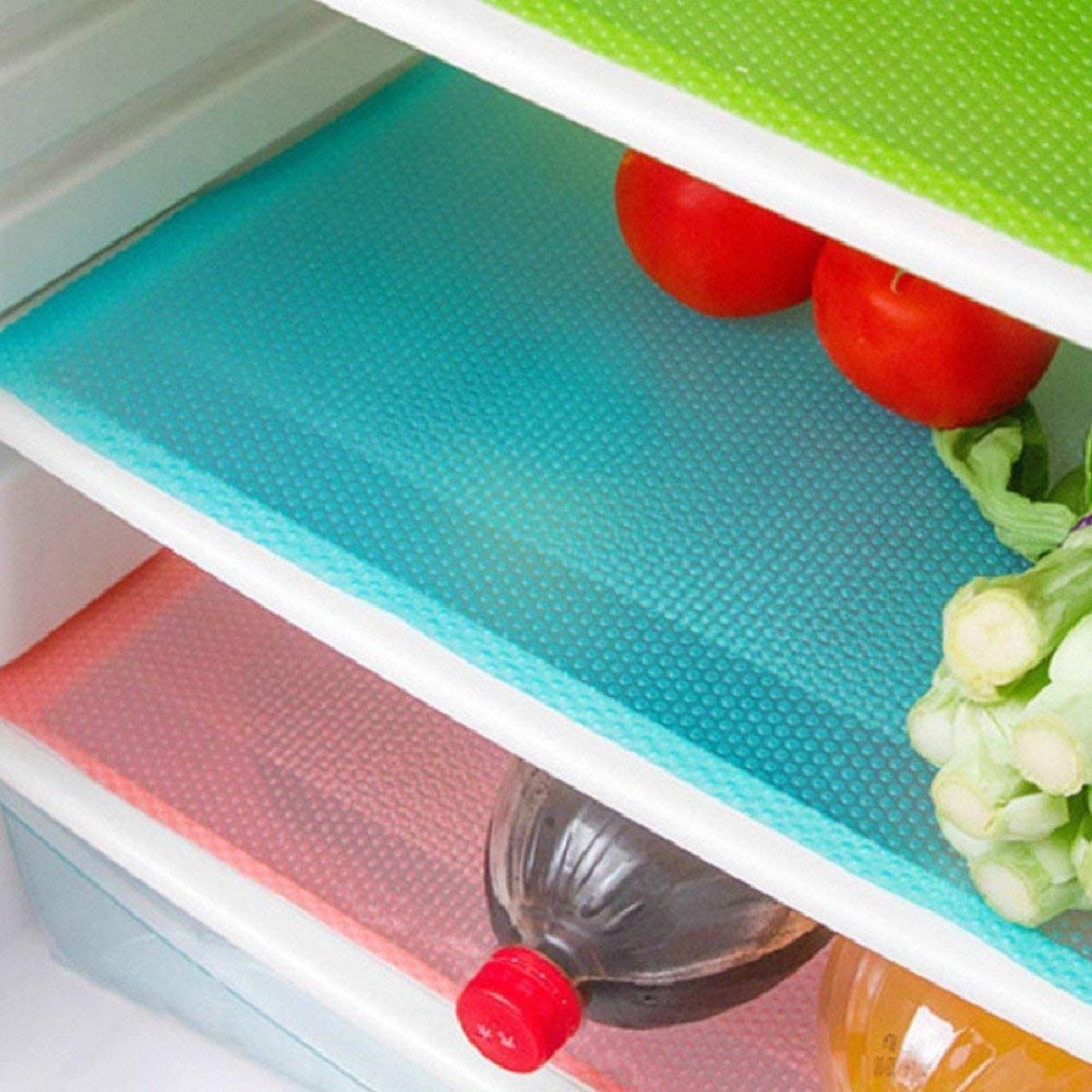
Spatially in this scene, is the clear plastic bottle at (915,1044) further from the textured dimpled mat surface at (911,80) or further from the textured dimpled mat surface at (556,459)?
the textured dimpled mat surface at (911,80)

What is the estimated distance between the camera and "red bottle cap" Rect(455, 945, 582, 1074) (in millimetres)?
907

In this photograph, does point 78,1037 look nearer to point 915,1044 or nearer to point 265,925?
point 265,925

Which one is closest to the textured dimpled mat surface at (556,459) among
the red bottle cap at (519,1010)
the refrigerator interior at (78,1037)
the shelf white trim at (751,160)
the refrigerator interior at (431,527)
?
the refrigerator interior at (431,527)

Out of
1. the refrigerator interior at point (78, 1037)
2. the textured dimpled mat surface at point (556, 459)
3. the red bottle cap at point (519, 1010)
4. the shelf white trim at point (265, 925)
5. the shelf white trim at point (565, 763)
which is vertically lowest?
the refrigerator interior at point (78, 1037)

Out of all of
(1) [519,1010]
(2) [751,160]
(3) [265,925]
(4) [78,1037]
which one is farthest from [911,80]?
(4) [78,1037]

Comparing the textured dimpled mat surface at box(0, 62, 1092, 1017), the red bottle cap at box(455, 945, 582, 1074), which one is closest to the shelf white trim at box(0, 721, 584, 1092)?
the red bottle cap at box(455, 945, 582, 1074)

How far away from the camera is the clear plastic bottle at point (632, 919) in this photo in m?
1.02

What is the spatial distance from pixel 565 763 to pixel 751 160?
0.33 m

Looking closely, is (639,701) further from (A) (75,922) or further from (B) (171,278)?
(A) (75,922)

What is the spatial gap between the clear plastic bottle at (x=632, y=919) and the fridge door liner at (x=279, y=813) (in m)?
0.03

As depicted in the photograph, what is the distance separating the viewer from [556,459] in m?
0.96

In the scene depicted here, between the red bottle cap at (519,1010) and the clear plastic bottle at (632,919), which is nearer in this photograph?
the red bottle cap at (519,1010)

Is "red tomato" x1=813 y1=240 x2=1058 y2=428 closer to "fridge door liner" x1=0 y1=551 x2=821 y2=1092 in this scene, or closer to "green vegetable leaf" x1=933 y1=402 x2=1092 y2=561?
"green vegetable leaf" x1=933 y1=402 x2=1092 y2=561

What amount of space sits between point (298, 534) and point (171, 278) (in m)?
0.25
